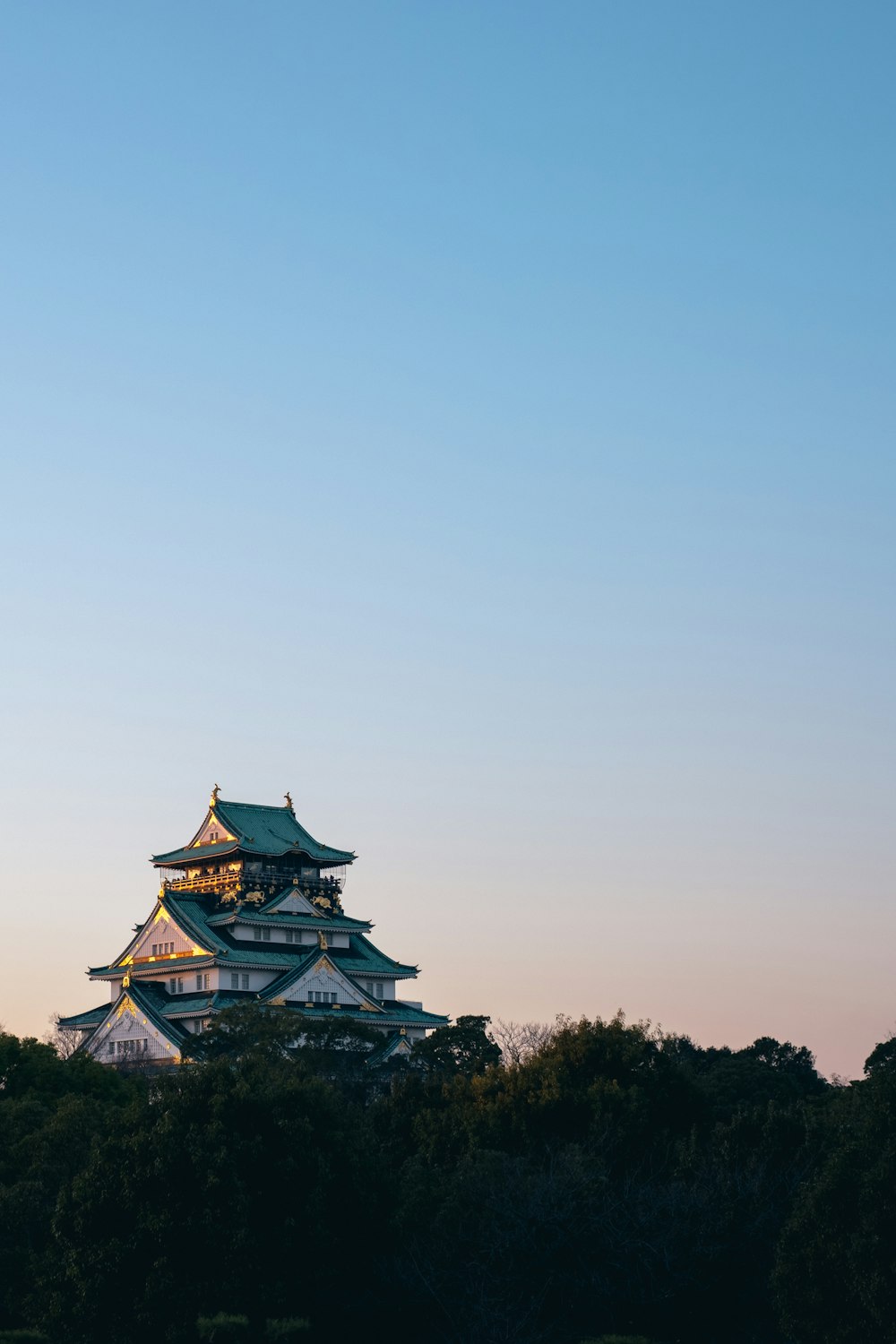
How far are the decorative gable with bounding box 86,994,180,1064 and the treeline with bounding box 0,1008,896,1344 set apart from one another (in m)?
34.5

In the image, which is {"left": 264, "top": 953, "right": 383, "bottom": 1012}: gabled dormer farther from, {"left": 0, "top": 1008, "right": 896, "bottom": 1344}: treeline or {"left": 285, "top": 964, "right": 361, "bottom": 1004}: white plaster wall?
{"left": 0, "top": 1008, "right": 896, "bottom": 1344}: treeline

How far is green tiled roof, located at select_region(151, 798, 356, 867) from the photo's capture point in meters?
90.1

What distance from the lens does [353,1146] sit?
39.0 metres

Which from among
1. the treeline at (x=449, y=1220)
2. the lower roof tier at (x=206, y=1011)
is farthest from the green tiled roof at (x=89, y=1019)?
the treeline at (x=449, y=1220)

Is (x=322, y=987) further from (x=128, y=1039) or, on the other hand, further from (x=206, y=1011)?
(x=128, y=1039)

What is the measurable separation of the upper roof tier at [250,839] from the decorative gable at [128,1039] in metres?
9.80

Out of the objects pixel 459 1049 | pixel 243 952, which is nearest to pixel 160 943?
pixel 243 952

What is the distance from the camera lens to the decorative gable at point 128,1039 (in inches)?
3142

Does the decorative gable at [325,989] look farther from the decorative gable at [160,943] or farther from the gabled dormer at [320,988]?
the decorative gable at [160,943]

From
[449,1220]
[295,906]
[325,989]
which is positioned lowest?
[449,1220]

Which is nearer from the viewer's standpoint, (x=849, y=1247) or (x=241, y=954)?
(x=849, y=1247)

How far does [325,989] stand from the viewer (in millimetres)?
84750

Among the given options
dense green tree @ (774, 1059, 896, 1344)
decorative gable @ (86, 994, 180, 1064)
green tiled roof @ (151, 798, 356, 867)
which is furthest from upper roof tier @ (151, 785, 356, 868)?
dense green tree @ (774, 1059, 896, 1344)

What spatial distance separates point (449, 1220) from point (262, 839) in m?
53.7
